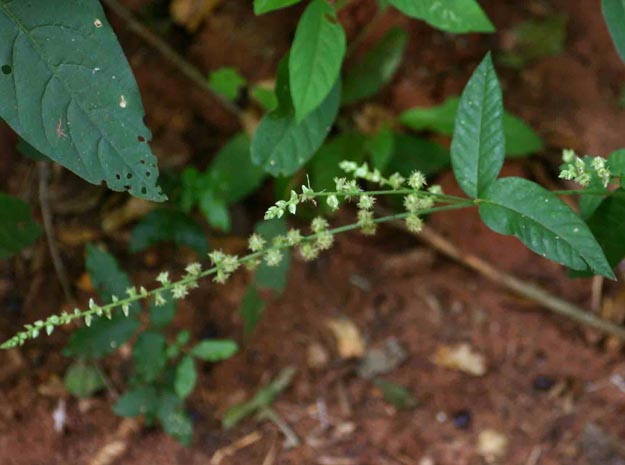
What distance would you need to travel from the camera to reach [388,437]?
8.44 feet

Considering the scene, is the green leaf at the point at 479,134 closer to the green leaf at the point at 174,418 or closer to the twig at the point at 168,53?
the green leaf at the point at 174,418

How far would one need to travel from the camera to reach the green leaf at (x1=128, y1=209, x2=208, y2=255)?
2656mm

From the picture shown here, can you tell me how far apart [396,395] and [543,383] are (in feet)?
1.86

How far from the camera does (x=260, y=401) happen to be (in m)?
2.62

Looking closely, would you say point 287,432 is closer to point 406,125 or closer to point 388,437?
point 388,437

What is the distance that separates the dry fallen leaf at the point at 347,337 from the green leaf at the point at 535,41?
4.75 ft

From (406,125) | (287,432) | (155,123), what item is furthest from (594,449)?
(155,123)

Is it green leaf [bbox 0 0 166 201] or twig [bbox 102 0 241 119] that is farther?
twig [bbox 102 0 241 119]

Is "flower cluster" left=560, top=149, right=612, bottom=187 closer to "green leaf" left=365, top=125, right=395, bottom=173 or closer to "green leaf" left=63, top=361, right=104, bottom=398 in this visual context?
"green leaf" left=365, top=125, right=395, bottom=173

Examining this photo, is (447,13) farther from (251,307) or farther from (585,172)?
(251,307)

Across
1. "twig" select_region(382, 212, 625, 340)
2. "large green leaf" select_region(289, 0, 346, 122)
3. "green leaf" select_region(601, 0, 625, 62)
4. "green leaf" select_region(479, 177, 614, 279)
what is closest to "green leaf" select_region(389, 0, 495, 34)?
"large green leaf" select_region(289, 0, 346, 122)

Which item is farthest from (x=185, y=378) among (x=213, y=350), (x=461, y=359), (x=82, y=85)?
(x=461, y=359)

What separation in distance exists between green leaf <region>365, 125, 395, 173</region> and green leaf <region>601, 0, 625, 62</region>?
3.19 ft

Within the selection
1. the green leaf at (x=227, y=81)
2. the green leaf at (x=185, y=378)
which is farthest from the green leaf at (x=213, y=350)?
the green leaf at (x=227, y=81)
